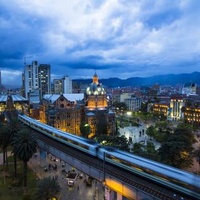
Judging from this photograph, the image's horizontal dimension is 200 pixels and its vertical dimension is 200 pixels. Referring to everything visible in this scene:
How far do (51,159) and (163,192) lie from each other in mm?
38167

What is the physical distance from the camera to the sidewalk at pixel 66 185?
3587 cm

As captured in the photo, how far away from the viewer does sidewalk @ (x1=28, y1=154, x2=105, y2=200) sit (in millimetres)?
35869

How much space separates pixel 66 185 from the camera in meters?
39.9

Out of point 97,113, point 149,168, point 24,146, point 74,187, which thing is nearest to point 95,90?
point 97,113

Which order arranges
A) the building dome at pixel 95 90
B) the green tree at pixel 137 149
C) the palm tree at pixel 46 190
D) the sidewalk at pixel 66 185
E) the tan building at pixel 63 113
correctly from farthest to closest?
1. the building dome at pixel 95 90
2. the tan building at pixel 63 113
3. the green tree at pixel 137 149
4. the sidewalk at pixel 66 185
5. the palm tree at pixel 46 190

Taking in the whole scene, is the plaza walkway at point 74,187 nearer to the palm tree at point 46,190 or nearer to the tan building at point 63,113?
the palm tree at point 46,190

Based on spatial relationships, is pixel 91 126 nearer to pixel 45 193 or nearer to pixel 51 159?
pixel 51 159

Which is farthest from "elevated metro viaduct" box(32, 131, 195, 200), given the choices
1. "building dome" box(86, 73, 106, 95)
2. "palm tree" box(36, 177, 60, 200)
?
"building dome" box(86, 73, 106, 95)

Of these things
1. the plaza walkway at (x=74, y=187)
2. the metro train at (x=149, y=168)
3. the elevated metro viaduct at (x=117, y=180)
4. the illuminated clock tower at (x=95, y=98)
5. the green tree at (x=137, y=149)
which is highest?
the illuminated clock tower at (x=95, y=98)

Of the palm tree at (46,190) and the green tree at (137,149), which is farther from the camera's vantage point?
the green tree at (137,149)

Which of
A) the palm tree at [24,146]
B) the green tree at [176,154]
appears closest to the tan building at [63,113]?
the palm tree at [24,146]

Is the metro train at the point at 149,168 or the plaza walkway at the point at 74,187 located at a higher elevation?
the metro train at the point at 149,168

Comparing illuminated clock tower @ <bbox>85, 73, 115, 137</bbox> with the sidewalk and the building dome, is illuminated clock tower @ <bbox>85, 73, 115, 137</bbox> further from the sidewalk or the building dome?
the sidewalk

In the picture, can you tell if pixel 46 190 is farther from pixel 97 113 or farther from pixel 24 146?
pixel 97 113
